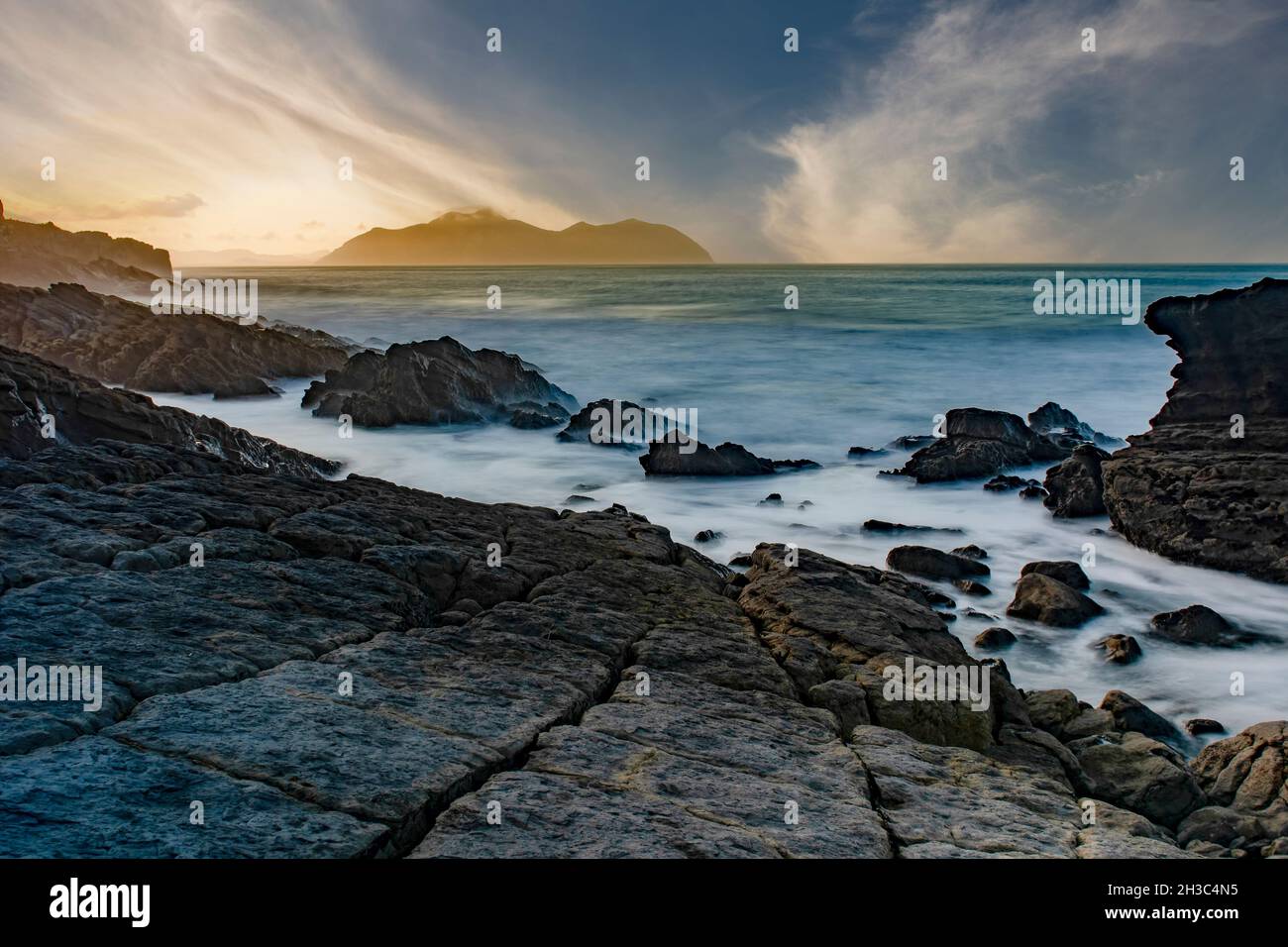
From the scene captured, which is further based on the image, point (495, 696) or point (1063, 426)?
point (1063, 426)

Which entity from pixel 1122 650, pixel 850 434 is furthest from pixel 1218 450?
pixel 850 434

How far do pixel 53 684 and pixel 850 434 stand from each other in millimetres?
24056

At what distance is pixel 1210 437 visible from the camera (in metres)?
15.4

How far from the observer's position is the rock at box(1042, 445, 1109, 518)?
1662 cm

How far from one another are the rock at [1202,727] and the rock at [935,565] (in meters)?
4.23

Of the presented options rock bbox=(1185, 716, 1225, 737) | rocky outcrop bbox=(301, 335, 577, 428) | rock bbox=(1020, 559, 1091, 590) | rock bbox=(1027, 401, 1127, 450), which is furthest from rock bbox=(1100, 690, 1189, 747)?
rocky outcrop bbox=(301, 335, 577, 428)

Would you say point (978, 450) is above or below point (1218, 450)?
above

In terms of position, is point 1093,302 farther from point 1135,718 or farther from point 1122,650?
point 1135,718

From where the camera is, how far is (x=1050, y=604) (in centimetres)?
1159
